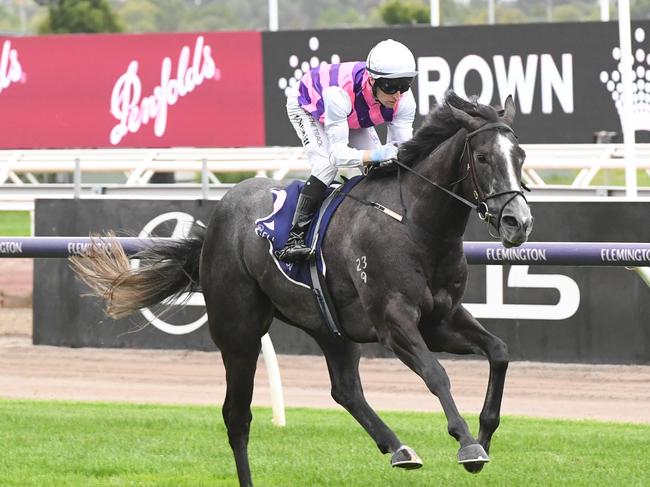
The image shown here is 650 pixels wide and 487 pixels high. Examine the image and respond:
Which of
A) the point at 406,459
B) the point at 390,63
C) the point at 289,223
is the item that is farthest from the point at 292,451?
the point at 390,63

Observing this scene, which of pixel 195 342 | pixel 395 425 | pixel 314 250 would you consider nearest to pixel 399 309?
pixel 314 250

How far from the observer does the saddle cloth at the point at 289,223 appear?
19.9ft

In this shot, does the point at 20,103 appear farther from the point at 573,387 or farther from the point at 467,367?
the point at 573,387

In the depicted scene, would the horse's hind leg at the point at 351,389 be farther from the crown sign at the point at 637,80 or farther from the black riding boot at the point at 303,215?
the crown sign at the point at 637,80

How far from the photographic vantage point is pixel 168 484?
6.09 metres

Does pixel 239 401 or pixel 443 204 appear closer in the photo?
pixel 443 204

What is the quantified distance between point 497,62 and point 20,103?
6323 mm

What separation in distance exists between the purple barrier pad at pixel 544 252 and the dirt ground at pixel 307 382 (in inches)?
76.6

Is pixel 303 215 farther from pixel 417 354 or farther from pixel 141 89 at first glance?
pixel 141 89

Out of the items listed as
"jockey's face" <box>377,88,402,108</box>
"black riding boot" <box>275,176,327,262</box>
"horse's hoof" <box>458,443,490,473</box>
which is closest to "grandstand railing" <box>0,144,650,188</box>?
"black riding boot" <box>275,176,327,262</box>

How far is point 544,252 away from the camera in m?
7.23

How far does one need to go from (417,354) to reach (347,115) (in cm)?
125

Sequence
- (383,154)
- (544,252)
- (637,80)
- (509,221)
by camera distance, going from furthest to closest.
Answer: (637,80) < (544,252) < (383,154) < (509,221)

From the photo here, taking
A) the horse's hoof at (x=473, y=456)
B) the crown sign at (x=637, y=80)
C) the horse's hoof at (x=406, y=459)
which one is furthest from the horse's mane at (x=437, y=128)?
the crown sign at (x=637, y=80)
